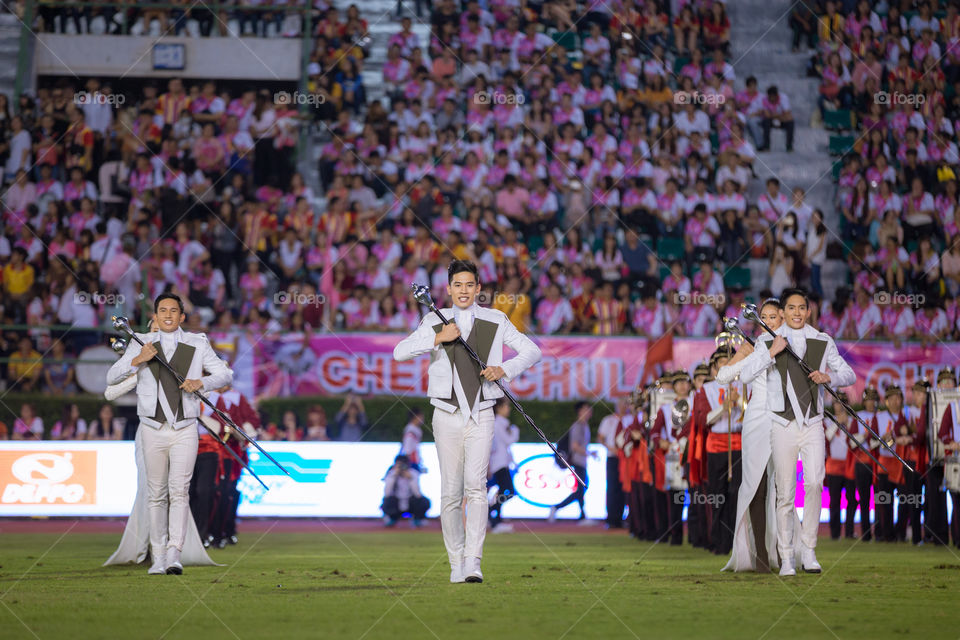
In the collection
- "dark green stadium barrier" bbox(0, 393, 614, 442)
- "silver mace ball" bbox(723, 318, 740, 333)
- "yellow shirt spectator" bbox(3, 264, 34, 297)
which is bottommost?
"dark green stadium barrier" bbox(0, 393, 614, 442)

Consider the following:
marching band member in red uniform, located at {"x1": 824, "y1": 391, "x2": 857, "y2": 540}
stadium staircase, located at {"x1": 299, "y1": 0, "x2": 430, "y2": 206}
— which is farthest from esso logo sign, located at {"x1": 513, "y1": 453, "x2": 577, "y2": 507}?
stadium staircase, located at {"x1": 299, "y1": 0, "x2": 430, "y2": 206}

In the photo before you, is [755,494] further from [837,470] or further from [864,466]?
[837,470]

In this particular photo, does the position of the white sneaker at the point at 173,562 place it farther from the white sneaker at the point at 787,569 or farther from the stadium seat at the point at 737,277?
the stadium seat at the point at 737,277

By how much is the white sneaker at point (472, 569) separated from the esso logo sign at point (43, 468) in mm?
7822

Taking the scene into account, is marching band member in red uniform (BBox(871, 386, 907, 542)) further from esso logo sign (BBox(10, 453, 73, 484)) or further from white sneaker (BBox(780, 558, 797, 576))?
esso logo sign (BBox(10, 453, 73, 484))

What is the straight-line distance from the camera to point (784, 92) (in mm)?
21531

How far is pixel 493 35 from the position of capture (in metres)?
20.8

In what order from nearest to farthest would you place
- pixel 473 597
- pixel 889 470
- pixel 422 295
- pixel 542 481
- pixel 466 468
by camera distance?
pixel 473 597
pixel 422 295
pixel 466 468
pixel 889 470
pixel 542 481

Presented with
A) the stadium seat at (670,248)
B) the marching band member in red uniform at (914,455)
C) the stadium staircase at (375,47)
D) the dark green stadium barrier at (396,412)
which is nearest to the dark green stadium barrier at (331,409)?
the dark green stadium barrier at (396,412)

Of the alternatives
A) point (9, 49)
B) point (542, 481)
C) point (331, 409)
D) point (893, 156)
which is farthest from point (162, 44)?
point (893, 156)

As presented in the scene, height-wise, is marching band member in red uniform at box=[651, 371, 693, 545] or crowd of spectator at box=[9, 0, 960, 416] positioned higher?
crowd of spectator at box=[9, 0, 960, 416]

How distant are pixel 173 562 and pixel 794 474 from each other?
12.9 ft

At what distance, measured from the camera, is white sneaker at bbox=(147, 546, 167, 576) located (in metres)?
8.19

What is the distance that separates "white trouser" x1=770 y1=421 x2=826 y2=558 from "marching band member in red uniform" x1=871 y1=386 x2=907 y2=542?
505 centimetres
